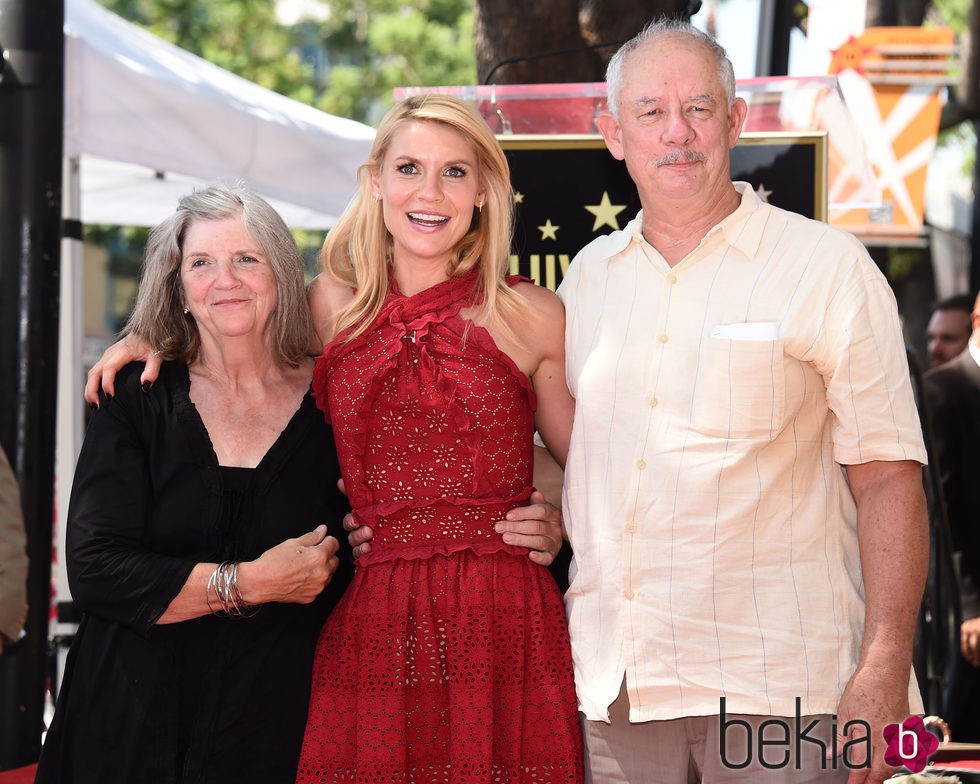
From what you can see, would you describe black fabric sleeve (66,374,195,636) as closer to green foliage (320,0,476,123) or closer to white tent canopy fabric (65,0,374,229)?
white tent canopy fabric (65,0,374,229)

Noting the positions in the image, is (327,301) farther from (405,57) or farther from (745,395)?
(405,57)

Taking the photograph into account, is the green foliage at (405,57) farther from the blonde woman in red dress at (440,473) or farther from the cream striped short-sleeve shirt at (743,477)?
the cream striped short-sleeve shirt at (743,477)

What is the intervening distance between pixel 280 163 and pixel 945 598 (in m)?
3.84

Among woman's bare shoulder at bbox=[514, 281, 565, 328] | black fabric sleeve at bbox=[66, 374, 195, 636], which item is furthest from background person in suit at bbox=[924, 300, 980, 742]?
black fabric sleeve at bbox=[66, 374, 195, 636]

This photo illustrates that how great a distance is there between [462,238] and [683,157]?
0.63 m

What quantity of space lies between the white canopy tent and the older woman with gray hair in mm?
1785

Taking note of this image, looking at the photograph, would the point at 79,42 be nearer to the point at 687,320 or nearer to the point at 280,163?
the point at 280,163

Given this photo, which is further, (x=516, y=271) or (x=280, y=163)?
(x=280, y=163)

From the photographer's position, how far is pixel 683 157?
2.72 meters

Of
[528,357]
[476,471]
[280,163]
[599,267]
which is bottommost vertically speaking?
[476,471]

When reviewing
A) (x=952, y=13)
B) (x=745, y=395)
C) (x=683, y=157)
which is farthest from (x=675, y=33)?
(x=952, y=13)

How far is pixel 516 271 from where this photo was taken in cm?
358

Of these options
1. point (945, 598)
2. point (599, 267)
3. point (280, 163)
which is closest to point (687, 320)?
point (599, 267)

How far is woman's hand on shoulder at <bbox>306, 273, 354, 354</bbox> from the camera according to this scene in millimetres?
3174
